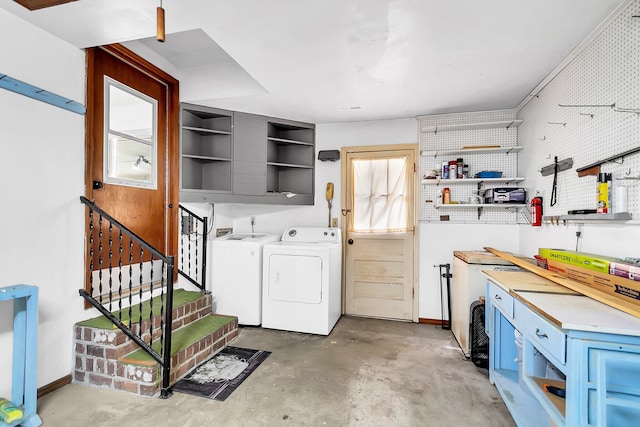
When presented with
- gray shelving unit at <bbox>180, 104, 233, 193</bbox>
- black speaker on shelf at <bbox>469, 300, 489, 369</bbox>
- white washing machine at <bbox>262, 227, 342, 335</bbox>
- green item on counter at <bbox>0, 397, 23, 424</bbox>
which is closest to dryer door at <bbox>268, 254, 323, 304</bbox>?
white washing machine at <bbox>262, 227, 342, 335</bbox>

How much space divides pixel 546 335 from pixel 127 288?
10.0ft

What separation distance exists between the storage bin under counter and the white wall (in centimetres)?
293

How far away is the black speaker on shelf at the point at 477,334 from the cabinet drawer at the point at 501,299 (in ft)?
1.42

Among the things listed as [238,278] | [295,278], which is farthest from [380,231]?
[238,278]

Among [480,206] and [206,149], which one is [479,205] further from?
[206,149]

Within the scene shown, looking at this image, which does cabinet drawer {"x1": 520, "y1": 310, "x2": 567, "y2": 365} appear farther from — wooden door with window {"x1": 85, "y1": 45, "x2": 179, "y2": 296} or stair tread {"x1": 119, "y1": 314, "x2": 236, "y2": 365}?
wooden door with window {"x1": 85, "y1": 45, "x2": 179, "y2": 296}

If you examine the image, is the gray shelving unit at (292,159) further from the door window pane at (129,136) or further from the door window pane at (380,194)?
the door window pane at (129,136)

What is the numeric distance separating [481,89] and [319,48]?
5.29ft

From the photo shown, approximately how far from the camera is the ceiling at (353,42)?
1.66 m

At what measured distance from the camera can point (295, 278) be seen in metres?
3.14

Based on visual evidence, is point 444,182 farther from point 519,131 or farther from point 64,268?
point 64,268

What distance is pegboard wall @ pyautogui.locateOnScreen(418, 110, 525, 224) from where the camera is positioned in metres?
3.22

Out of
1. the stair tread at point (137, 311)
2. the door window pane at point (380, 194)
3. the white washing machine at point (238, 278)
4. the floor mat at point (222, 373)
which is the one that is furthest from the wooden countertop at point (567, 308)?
the stair tread at point (137, 311)

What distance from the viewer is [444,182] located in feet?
10.6
